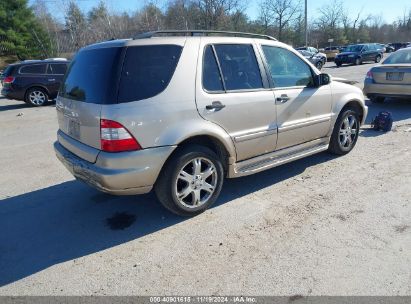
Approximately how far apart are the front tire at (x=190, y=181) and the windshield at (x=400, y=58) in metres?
7.74

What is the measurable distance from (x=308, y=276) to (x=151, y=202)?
82.6 inches

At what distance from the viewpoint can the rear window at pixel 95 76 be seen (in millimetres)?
3127

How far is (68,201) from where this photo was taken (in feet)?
14.0

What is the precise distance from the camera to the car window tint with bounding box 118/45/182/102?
314cm

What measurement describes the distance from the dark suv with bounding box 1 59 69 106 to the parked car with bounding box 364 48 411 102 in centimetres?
1102

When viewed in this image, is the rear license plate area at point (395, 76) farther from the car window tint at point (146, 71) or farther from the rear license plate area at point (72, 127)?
the rear license plate area at point (72, 127)

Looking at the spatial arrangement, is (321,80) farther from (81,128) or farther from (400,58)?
(400,58)

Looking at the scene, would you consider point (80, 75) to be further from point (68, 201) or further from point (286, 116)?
point (286, 116)

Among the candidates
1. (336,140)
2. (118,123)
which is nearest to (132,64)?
(118,123)

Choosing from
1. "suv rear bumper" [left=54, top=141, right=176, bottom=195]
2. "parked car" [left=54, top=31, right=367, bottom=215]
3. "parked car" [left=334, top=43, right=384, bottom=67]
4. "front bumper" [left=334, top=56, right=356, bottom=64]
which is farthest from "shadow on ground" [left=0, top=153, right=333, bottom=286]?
"parked car" [left=334, top=43, right=384, bottom=67]

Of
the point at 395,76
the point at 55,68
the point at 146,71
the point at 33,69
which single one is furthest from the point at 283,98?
the point at 33,69

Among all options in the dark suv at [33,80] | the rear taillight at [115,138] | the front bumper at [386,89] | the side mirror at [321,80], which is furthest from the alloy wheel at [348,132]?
the dark suv at [33,80]

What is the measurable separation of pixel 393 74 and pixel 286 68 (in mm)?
5739

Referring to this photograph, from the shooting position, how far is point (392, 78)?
8.77 m
